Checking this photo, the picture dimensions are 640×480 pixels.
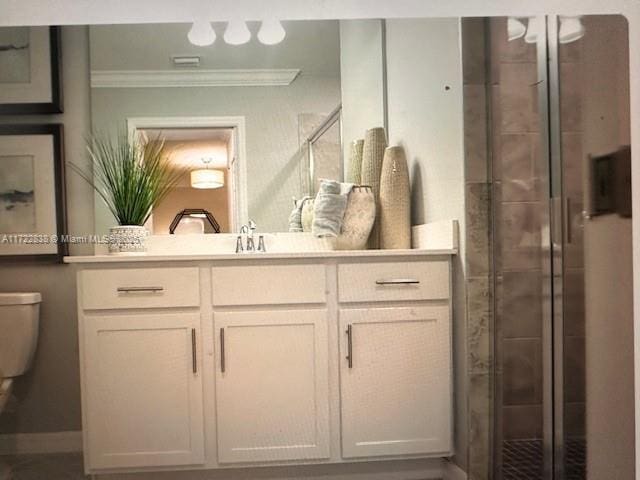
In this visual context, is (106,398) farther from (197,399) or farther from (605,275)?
(605,275)

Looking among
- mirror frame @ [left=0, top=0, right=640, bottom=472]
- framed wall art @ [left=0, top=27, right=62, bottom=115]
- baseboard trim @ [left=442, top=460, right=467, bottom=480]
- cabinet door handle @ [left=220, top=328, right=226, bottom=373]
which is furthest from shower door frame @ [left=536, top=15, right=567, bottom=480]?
framed wall art @ [left=0, top=27, right=62, bottom=115]

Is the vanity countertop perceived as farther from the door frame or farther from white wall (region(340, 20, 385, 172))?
white wall (region(340, 20, 385, 172))

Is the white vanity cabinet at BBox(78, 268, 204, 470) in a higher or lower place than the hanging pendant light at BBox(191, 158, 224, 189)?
lower

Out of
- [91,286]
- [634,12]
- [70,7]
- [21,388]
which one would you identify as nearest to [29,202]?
[91,286]

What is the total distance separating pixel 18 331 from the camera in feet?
3.26

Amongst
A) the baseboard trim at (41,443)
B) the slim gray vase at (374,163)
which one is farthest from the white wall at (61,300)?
the slim gray vase at (374,163)

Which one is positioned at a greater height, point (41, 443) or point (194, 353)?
point (194, 353)

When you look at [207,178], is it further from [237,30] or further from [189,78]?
[237,30]

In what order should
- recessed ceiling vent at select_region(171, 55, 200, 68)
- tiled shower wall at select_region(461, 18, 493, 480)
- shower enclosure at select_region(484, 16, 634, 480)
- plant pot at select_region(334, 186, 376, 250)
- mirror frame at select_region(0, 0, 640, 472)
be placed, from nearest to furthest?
mirror frame at select_region(0, 0, 640, 472), shower enclosure at select_region(484, 16, 634, 480), tiled shower wall at select_region(461, 18, 493, 480), recessed ceiling vent at select_region(171, 55, 200, 68), plant pot at select_region(334, 186, 376, 250)

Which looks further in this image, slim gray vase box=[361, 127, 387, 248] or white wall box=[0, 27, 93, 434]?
slim gray vase box=[361, 127, 387, 248]

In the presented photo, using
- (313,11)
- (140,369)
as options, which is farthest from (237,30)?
(140,369)

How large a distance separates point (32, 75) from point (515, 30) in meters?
0.86

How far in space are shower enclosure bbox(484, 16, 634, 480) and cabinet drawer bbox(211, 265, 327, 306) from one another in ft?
1.29

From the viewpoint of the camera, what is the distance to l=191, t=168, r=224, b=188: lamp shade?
1.25m
